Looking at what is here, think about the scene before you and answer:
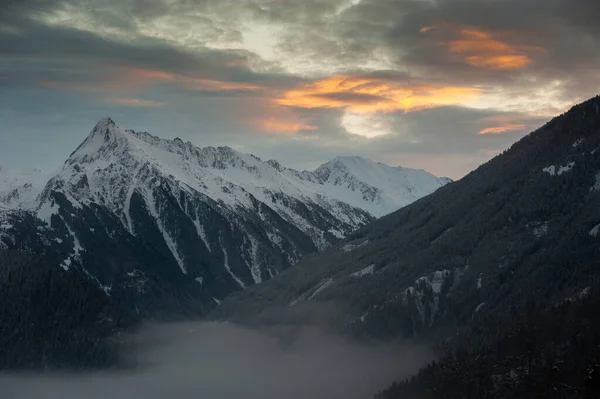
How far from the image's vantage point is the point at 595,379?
105312 millimetres

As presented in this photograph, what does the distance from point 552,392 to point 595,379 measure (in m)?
39.7

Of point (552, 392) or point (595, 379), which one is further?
point (552, 392)

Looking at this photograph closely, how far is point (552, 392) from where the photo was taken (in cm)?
14325
